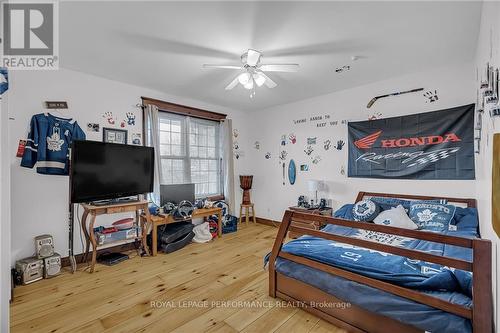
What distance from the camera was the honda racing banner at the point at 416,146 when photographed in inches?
110

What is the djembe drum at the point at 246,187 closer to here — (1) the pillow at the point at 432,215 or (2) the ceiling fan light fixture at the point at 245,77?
(2) the ceiling fan light fixture at the point at 245,77

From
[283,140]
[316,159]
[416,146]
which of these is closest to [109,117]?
[283,140]

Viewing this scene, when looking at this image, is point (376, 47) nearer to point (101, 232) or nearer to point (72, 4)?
point (72, 4)

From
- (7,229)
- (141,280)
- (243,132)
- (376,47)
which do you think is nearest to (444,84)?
(376,47)

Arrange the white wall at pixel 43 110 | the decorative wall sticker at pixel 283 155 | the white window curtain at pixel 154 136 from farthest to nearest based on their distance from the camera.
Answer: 1. the decorative wall sticker at pixel 283 155
2. the white window curtain at pixel 154 136
3. the white wall at pixel 43 110

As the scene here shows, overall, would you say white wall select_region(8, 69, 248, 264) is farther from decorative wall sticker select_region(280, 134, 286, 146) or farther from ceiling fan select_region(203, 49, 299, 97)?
decorative wall sticker select_region(280, 134, 286, 146)

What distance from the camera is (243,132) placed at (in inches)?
205

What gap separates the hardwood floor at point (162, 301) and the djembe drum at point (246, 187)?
6.57 ft

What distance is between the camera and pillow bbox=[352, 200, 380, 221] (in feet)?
9.91

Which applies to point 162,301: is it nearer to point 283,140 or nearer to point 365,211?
point 365,211

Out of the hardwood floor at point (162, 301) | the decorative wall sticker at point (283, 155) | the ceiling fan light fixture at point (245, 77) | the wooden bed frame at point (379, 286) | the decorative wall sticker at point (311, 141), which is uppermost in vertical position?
the ceiling fan light fixture at point (245, 77)

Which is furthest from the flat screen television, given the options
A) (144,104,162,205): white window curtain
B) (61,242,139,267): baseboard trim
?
(61,242,139,267): baseboard trim
